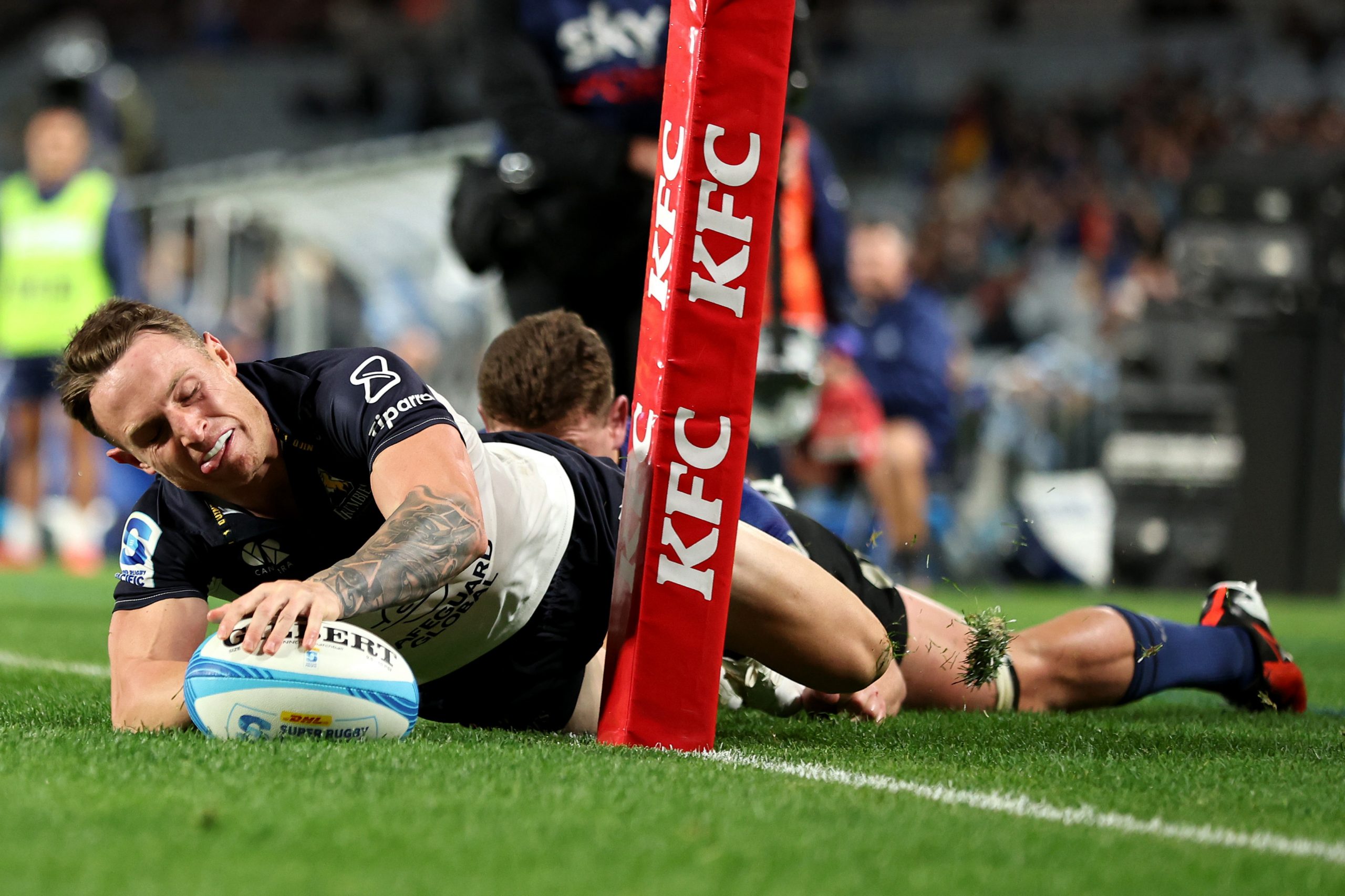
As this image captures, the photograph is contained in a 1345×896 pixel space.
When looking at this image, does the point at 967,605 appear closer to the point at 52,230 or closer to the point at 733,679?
the point at 733,679

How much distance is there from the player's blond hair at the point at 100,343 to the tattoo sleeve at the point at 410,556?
1.86 ft

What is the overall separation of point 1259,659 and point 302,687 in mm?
2778

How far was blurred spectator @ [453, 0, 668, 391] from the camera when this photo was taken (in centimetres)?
528

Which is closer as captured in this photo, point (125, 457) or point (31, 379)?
point (125, 457)

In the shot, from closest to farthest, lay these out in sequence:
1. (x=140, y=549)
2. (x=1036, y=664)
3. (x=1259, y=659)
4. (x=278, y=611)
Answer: (x=278, y=611)
(x=140, y=549)
(x=1036, y=664)
(x=1259, y=659)

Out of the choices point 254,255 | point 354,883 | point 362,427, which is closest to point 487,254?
point 362,427

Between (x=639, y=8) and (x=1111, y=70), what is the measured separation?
15.9m

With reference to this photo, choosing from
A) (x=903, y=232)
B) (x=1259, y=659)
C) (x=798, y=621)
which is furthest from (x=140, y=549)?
(x=903, y=232)

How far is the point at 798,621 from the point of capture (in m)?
3.26

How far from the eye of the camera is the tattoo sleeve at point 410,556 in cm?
266

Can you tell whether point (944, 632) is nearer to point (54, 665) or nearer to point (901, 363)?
point (54, 665)

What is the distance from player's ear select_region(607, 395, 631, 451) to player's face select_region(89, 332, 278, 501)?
1.32 meters

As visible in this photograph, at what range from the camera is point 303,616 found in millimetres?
2662

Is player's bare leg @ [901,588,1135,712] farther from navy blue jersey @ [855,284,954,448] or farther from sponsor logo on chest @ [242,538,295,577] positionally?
navy blue jersey @ [855,284,954,448]
